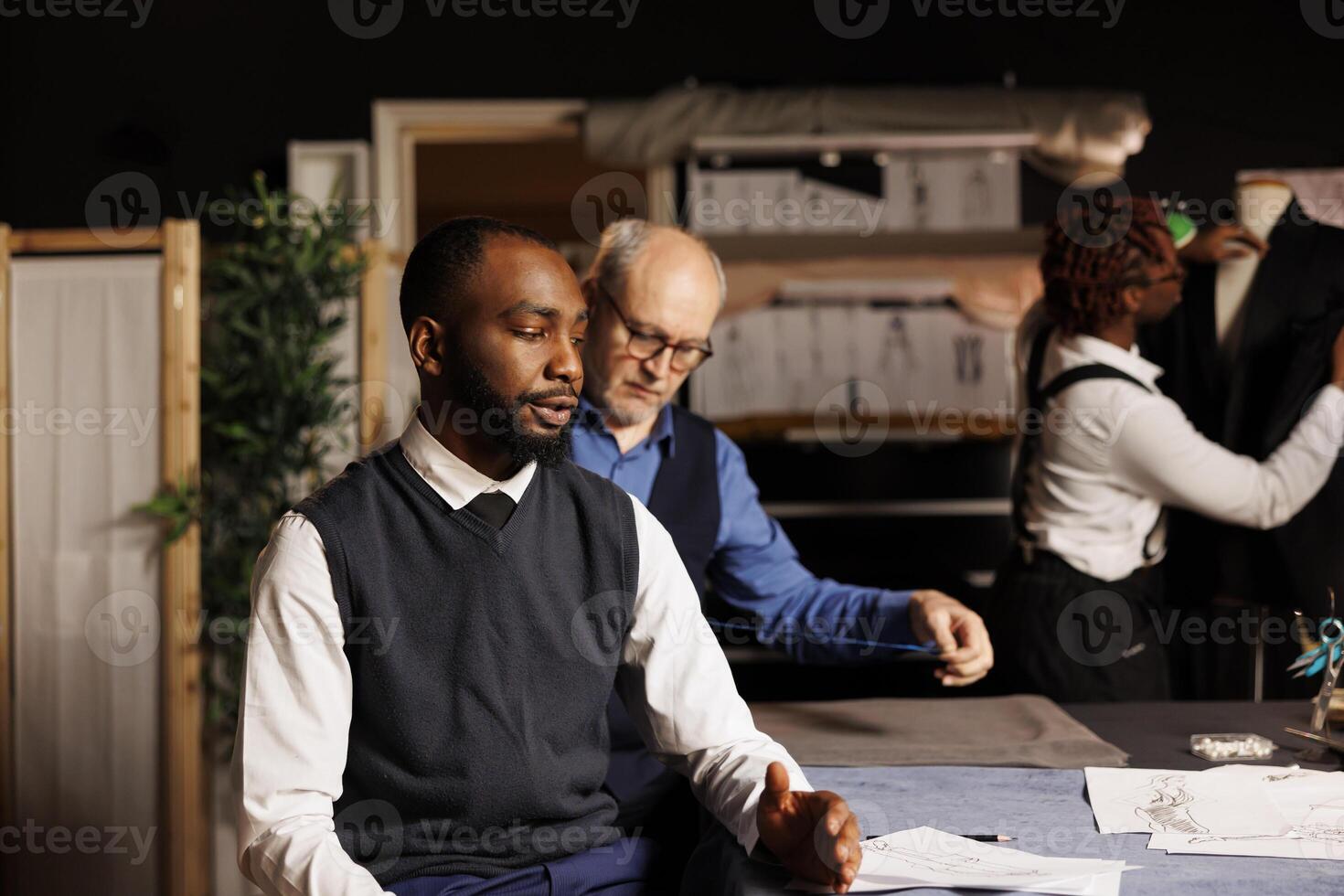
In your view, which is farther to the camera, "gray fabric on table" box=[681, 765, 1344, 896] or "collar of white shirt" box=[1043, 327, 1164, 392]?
"collar of white shirt" box=[1043, 327, 1164, 392]

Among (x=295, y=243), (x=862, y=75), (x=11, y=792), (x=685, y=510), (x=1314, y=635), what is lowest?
(x=11, y=792)

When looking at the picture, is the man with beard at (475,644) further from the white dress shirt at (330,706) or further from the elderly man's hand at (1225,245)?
the elderly man's hand at (1225,245)

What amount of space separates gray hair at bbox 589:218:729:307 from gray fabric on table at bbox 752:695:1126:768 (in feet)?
2.38

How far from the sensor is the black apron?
8.43 feet

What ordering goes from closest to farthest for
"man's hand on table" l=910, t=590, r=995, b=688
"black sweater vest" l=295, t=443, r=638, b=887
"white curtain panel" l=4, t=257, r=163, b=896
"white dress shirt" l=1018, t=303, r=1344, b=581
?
"black sweater vest" l=295, t=443, r=638, b=887, "man's hand on table" l=910, t=590, r=995, b=688, "white dress shirt" l=1018, t=303, r=1344, b=581, "white curtain panel" l=4, t=257, r=163, b=896

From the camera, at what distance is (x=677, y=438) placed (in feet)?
7.15

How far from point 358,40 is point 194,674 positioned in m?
2.59

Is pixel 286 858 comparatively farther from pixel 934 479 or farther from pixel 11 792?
pixel 934 479

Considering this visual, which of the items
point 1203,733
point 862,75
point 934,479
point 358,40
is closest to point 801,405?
point 934,479

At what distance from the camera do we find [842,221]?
465cm

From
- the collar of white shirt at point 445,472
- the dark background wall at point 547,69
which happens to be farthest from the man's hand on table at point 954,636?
the dark background wall at point 547,69

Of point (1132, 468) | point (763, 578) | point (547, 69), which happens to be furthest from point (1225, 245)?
point (547, 69)

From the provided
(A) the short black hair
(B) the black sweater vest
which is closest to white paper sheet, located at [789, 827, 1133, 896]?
(B) the black sweater vest

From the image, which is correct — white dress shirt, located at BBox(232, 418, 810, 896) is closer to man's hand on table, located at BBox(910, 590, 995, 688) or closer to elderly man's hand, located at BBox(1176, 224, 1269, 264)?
man's hand on table, located at BBox(910, 590, 995, 688)
